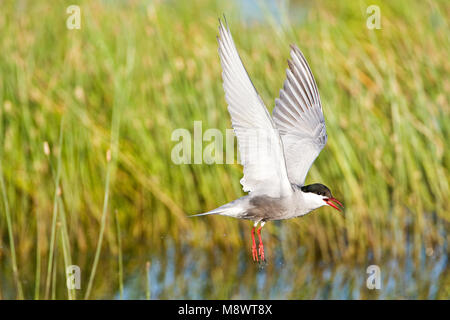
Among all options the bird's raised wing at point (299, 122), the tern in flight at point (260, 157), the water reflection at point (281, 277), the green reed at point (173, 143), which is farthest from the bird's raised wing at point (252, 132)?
the water reflection at point (281, 277)

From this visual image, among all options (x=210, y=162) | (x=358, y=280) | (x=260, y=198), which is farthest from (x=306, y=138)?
(x=358, y=280)

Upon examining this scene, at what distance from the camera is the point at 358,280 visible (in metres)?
4.96

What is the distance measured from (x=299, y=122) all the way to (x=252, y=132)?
1.94ft

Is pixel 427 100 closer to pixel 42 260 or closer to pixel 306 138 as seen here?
pixel 306 138

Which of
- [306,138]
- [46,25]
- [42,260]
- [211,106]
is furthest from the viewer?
[46,25]

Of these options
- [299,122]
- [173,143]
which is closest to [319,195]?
[299,122]

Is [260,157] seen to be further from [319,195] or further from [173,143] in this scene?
[173,143]

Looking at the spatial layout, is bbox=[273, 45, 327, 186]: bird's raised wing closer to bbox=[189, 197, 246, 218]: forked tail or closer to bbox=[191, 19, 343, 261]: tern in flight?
bbox=[191, 19, 343, 261]: tern in flight

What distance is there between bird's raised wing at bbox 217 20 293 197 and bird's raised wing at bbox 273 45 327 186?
273 millimetres

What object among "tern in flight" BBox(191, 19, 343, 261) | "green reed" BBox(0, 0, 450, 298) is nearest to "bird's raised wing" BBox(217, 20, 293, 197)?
"tern in flight" BBox(191, 19, 343, 261)

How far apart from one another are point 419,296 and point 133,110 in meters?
2.47

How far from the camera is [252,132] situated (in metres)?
2.23

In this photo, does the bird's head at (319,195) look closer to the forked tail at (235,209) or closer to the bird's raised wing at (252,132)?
the bird's raised wing at (252,132)

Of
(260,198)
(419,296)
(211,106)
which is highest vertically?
(211,106)
